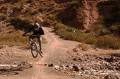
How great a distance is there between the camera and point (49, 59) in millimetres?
23281

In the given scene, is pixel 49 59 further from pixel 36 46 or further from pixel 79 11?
pixel 79 11

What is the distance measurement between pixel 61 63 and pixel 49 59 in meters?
0.94

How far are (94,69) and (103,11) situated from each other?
21.5 m

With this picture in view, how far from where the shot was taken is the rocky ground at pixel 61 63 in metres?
19.2

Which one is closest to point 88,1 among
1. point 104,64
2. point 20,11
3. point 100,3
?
point 100,3

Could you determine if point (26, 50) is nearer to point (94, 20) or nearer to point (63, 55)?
point (63, 55)

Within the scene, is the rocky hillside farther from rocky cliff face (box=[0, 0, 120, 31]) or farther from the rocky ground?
the rocky ground

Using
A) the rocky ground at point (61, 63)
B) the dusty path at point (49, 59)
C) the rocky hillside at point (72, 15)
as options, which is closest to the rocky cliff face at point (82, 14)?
the rocky hillside at point (72, 15)

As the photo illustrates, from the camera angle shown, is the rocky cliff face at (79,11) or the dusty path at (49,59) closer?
the dusty path at (49,59)

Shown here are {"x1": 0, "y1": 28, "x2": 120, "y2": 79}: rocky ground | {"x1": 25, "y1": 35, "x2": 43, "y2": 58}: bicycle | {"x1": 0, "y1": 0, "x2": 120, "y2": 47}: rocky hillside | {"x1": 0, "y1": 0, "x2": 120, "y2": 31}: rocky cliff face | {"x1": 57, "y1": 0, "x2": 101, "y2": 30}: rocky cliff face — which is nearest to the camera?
{"x1": 0, "y1": 28, "x2": 120, "y2": 79}: rocky ground

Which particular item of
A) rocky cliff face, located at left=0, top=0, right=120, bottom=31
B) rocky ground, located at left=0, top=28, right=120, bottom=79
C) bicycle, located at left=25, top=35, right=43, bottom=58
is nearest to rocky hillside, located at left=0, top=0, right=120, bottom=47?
rocky cliff face, located at left=0, top=0, right=120, bottom=31

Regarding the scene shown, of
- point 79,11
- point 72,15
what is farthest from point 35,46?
point 72,15

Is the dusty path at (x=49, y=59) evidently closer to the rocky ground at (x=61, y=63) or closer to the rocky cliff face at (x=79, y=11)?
the rocky ground at (x=61, y=63)

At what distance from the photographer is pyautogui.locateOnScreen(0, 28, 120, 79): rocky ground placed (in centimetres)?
1919
